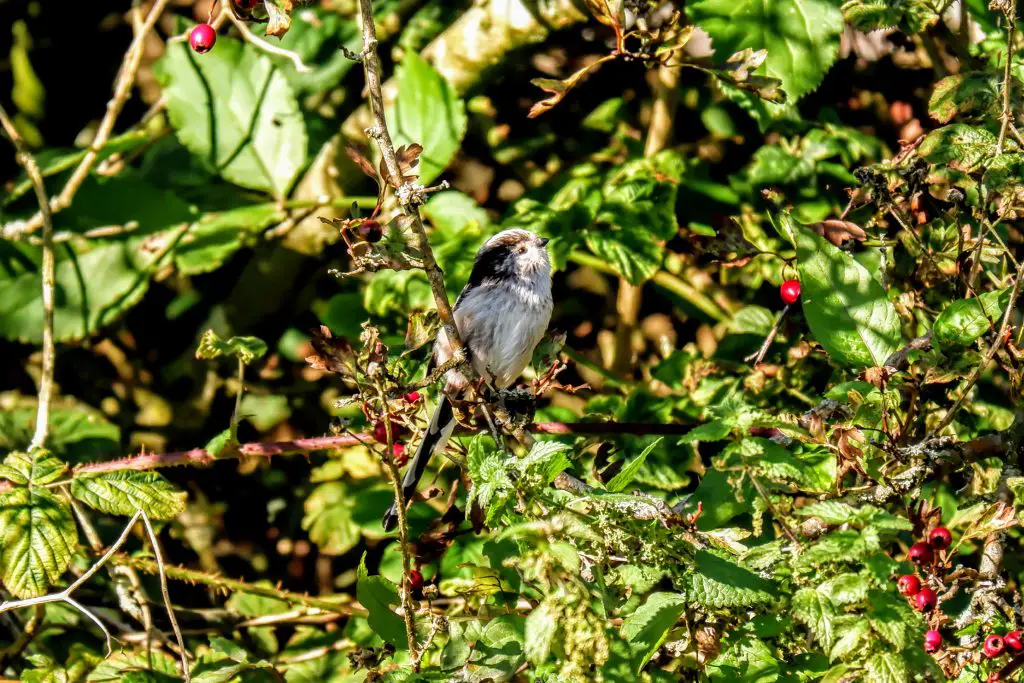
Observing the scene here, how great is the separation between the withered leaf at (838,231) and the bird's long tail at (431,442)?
3.14ft

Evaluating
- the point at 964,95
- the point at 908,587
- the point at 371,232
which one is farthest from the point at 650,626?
the point at 964,95

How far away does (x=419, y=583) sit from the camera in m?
2.56

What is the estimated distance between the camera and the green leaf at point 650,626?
1.87 m

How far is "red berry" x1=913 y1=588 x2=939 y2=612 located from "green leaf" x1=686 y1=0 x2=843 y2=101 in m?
1.38

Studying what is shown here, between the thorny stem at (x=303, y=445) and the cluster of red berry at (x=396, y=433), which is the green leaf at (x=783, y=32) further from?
the cluster of red berry at (x=396, y=433)

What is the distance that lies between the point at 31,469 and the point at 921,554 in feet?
6.52

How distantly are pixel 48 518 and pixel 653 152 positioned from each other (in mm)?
2262

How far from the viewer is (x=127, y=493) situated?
99.9 inches

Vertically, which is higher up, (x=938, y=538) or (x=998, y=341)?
(x=998, y=341)

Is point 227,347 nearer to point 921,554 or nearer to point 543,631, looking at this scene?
point 543,631

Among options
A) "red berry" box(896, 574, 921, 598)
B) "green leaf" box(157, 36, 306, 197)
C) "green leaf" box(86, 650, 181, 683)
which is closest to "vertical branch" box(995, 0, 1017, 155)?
"red berry" box(896, 574, 921, 598)

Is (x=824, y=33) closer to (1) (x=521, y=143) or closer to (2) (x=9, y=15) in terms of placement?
(1) (x=521, y=143)

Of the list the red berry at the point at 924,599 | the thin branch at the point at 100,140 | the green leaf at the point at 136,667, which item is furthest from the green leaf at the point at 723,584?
the thin branch at the point at 100,140

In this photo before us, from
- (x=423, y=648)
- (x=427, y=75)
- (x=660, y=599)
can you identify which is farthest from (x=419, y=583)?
(x=427, y=75)
